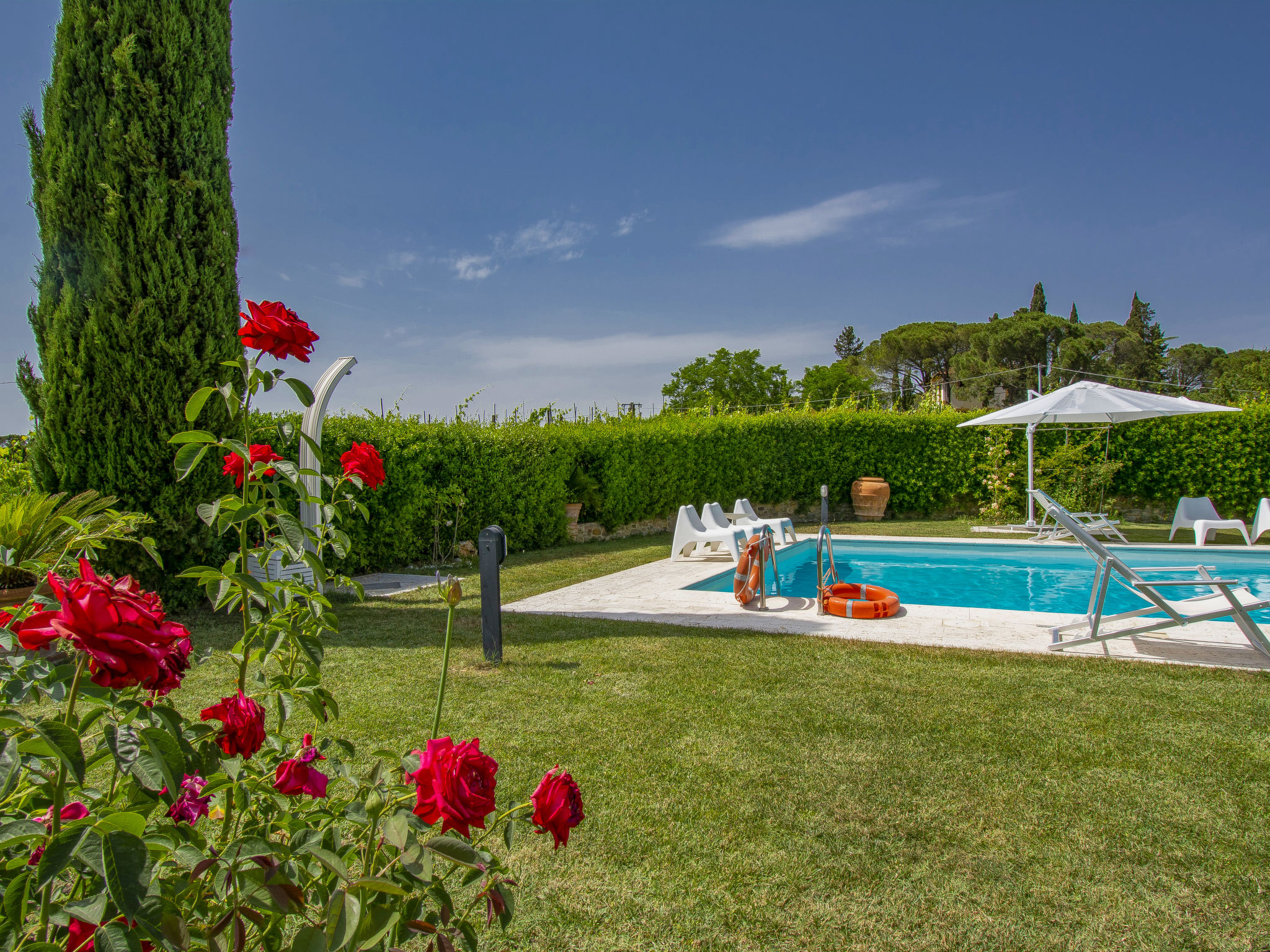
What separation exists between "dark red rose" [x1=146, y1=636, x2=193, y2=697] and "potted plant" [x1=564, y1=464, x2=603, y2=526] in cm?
1167

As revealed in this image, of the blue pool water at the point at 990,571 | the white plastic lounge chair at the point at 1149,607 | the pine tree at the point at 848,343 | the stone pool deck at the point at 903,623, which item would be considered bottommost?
the blue pool water at the point at 990,571

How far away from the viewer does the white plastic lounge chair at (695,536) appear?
10.0 meters

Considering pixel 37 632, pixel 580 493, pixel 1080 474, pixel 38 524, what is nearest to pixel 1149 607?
pixel 37 632

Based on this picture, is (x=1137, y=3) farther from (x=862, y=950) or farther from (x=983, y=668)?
(x=862, y=950)

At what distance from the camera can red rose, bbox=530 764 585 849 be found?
1083mm

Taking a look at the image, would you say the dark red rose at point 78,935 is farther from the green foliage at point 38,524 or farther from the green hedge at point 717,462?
the green hedge at point 717,462

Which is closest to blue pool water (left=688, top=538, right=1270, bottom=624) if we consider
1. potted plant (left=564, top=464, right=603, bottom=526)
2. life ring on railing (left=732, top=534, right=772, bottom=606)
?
life ring on railing (left=732, top=534, right=772, bottom=606)

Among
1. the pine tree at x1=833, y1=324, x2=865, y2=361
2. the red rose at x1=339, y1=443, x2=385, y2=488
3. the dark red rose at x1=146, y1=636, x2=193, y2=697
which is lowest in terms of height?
the dark red rose at x1=146, y1=636, x2=193, y2=697

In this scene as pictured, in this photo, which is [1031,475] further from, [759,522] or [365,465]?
[365,465]

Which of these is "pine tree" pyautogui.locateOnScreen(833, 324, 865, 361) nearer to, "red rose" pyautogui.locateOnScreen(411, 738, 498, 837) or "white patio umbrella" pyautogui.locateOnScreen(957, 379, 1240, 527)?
"white patio umbrella" pyautogui.locateOnScreen(957, 379, 1240, 527)

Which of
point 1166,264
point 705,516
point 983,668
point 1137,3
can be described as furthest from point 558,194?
point 1166,264

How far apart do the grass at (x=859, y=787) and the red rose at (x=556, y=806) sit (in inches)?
52.2

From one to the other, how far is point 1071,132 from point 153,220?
19005 millimetres

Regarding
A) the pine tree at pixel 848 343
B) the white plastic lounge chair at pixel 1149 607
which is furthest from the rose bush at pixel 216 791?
the pine tree at pixel 848 343
